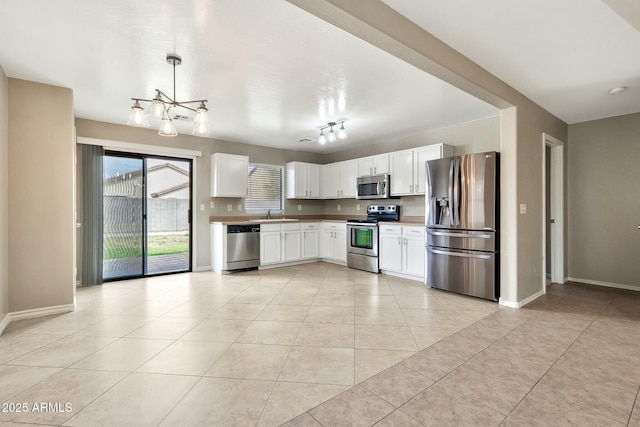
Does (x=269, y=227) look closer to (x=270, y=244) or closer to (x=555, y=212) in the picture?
(x=270, y=244)

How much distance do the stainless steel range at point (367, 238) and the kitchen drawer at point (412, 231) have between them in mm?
560

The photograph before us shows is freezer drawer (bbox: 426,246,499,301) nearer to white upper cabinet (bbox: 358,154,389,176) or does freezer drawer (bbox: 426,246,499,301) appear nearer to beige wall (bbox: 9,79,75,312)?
white upper cabinet (bbox: 358,154,389,176)

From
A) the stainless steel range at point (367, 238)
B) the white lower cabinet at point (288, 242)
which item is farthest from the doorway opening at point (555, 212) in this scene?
the white lower cabinet at point (288, 242)

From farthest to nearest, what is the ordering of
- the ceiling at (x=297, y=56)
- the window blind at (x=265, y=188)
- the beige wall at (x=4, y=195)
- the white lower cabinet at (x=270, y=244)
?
the window blind at (x=265, y=188), the white lower cabinet at (x=270, y=244), the beige wall at (x=4, y=195), the ceiling at (x=297, y=56)

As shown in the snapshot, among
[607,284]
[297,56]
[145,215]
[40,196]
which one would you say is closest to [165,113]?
[297,56]

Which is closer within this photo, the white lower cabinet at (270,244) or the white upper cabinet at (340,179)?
the white lower cabinet at (270,244)

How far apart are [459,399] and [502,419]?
22 cm

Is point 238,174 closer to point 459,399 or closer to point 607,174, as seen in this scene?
point 459,399

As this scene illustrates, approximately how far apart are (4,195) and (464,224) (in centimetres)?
491

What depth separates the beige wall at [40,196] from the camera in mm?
2975

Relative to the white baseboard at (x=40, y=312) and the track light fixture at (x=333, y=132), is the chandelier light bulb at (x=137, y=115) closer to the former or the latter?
the white baseboard at (x=40, y=312)

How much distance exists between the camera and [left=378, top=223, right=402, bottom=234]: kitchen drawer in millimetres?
4770

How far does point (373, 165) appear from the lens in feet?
18.1

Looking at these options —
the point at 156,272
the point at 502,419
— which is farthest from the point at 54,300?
the point at 502,419
